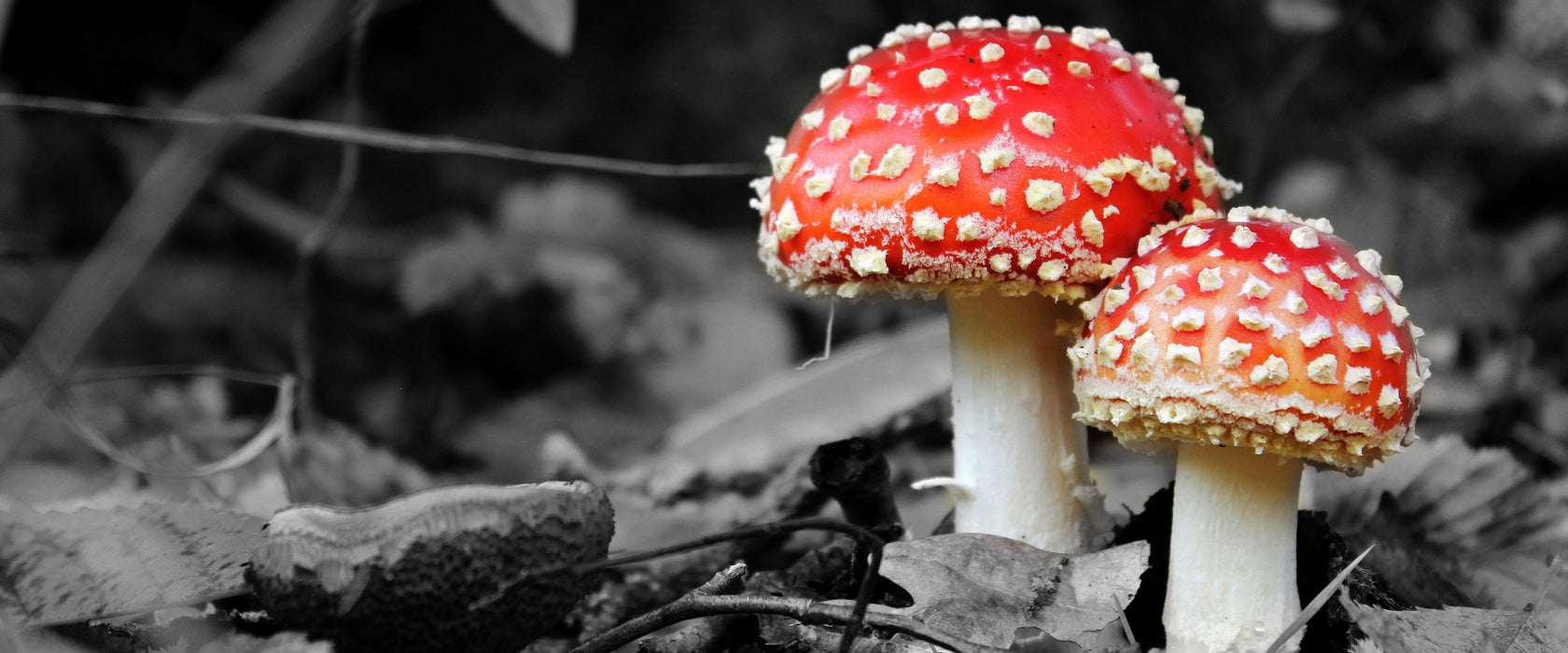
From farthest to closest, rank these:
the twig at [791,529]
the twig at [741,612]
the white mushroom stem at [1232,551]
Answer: the white mushroom stem at [1232,551] < the twig at [741,612] < the twig at [791,529]

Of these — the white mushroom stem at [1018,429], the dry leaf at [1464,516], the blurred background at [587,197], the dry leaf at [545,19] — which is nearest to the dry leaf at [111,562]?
the dry leaf at [545,19]

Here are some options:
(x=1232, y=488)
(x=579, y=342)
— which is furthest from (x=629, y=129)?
(x=1232, y=488)

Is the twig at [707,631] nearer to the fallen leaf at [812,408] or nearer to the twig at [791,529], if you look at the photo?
the twig at [791,529]

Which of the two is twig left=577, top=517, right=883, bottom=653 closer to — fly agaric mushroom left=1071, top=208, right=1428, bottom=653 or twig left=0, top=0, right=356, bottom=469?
fly agaric mushroom left=1071, top=208, right=1428, bottom=653

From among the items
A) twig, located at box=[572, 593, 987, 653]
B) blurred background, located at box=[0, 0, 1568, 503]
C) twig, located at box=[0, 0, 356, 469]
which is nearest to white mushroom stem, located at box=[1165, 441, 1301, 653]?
twig, located at box=[572, 593, 987, 653]

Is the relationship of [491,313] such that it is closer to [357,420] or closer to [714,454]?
[357,420]

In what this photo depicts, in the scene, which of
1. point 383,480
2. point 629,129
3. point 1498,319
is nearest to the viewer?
point 383,480
